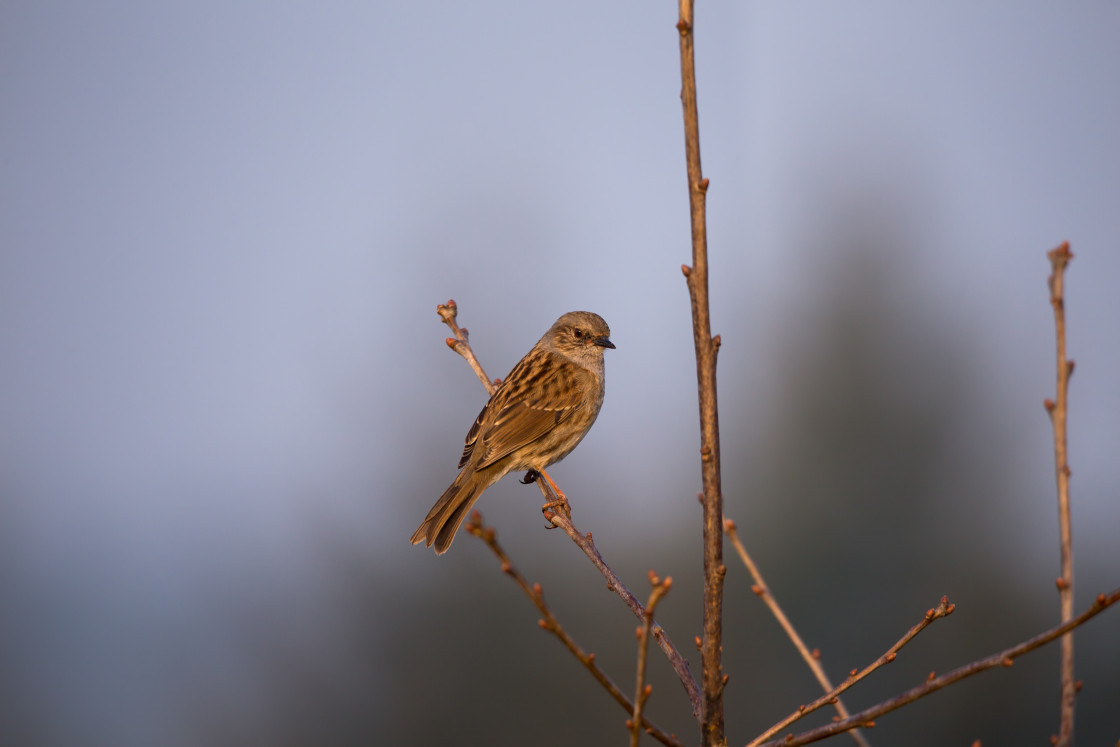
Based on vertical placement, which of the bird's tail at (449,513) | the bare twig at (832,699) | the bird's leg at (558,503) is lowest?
the bare twig at (832,699)

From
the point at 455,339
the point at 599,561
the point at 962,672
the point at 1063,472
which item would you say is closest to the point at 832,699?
the point at 962,672

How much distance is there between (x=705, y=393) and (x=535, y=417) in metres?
4.50

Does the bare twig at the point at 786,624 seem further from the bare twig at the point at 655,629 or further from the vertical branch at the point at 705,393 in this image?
the bare twig at the point at 655,629

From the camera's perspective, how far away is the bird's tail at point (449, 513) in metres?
5.92

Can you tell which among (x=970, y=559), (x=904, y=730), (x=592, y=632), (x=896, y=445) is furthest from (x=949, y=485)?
(x=592, y=632)

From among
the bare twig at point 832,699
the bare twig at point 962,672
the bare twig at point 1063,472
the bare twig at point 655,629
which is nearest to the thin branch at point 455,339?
the bare twig at point 655,629

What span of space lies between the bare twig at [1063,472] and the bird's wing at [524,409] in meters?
4.54

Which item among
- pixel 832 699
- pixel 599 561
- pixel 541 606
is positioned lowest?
pixel 832 699

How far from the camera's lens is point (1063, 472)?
1.90 m

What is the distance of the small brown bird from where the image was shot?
6.18 m

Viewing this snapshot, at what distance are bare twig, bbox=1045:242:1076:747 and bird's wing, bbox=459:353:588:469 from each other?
14.9ft

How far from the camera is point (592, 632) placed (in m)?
20.0

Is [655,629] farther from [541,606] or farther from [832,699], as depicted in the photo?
[541,606]

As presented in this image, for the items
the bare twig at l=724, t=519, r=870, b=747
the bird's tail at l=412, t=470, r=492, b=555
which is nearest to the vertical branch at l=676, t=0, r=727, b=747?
the bare twig at l=724, t=519, r=870, b=747
